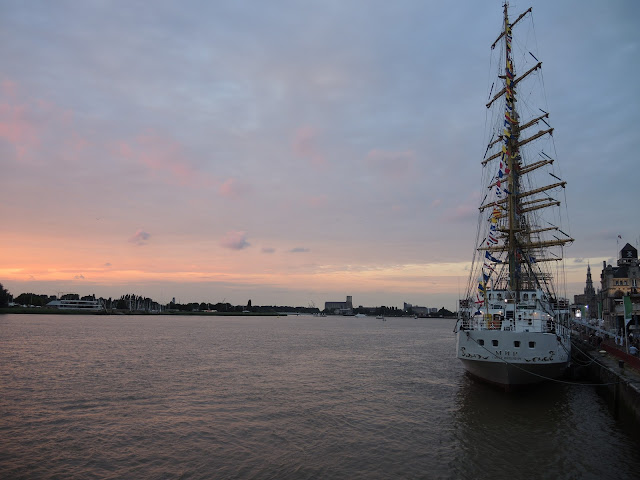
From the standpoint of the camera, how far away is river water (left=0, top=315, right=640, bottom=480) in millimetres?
18141

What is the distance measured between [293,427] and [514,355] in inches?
707

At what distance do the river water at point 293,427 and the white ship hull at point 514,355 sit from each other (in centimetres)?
148

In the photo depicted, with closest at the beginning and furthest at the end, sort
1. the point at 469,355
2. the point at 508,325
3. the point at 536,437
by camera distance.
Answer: the point at 536,437
the point at 469,355
the point at 508,325

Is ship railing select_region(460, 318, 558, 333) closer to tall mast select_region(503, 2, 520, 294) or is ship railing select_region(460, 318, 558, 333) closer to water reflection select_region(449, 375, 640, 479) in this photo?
water reflection select_region(449, 375, 640, 479)

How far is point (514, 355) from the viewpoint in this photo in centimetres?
3203

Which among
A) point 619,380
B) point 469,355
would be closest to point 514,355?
point 469,355

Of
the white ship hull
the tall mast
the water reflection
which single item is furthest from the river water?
the tall mast

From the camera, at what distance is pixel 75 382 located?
35219 millimetres

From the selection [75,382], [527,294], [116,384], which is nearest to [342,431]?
[116,384]

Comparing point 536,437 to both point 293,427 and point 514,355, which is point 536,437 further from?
point 293,427

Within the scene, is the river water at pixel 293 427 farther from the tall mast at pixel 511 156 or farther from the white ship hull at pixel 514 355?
the tall mast at pixel 511 156

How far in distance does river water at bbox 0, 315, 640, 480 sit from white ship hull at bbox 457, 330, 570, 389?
148cm

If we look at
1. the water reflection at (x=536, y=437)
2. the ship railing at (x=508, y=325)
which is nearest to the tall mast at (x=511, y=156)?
the ship railing at (x=508, y=325)

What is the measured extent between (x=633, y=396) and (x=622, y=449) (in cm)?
405
